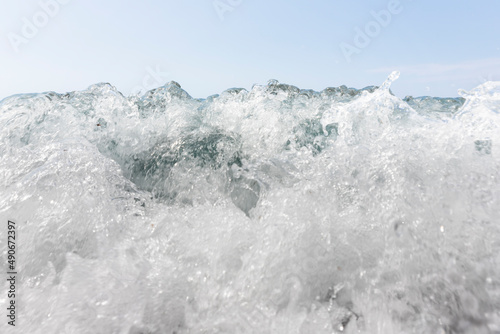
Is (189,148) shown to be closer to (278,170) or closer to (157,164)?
(157,164)

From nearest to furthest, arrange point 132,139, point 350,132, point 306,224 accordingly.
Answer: point 306,224 → point 350,132 → point 132,139

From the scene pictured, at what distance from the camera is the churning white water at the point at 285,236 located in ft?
5.25

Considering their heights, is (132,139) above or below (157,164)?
above

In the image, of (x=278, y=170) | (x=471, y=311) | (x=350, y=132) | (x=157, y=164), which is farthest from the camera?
(x=157, y=164)

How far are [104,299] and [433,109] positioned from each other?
4.85 m

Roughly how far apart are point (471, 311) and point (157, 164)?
9.36 feet

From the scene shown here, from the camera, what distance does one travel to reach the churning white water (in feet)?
5.25

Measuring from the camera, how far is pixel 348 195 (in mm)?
2131

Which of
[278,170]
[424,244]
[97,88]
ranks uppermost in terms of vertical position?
[97,88]

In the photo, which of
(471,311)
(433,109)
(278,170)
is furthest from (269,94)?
(471,311)

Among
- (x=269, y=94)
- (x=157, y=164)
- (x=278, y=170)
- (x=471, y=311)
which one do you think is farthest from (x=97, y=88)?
(x=471, y=311)

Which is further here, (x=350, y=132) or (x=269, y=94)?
(x=269, y=94)

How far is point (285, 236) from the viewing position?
1.92 meters

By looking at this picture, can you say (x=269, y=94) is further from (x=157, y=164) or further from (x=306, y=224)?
(x=306, y=224)
